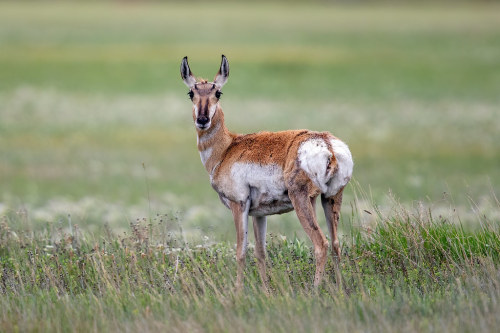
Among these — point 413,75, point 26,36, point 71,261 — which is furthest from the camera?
point 26,36

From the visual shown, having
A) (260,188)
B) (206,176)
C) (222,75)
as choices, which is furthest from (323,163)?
(206,176)

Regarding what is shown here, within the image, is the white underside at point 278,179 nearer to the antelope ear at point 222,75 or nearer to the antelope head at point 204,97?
the antelope head at point 204,97

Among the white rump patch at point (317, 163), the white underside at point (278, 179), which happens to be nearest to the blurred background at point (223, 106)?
the white underside at point (278, 179)

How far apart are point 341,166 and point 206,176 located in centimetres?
1577

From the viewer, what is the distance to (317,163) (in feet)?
27.3

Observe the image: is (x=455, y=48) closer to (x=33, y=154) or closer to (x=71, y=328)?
(x=33, y=154)

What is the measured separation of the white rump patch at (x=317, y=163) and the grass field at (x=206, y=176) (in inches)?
34.9

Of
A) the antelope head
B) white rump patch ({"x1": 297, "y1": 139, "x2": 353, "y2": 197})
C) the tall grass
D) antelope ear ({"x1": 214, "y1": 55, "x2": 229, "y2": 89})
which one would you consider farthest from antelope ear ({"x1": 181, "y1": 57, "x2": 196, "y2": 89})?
the tall grass

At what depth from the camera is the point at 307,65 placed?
145 ft

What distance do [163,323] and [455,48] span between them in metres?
47.3

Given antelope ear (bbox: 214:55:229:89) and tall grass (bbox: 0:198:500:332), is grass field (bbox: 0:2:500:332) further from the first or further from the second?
antelope ear (bbox: 214:55:229:89)

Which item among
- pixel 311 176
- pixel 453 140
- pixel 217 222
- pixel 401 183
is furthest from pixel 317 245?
pixel 453 140

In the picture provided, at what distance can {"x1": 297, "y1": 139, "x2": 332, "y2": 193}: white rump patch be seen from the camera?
27.3ft

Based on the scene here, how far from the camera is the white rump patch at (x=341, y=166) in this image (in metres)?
8.39
